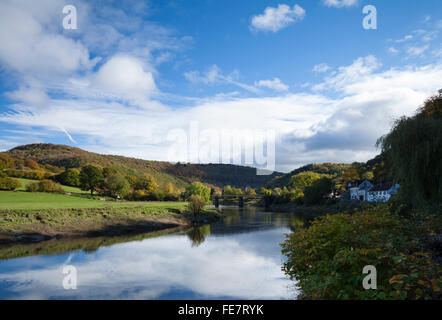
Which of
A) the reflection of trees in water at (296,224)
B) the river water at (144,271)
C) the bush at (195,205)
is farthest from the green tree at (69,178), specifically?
the reflection of trees in water at (296,224)

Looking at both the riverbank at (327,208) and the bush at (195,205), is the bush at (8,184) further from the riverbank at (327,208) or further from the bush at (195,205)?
the riverbank at (327,208)

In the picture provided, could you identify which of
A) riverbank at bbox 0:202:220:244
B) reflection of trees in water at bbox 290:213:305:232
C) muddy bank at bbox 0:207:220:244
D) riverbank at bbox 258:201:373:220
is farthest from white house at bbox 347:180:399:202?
riverbank at bbox 0:202:220:244

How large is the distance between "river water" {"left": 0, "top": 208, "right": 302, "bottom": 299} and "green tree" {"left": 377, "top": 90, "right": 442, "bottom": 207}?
7834 mm

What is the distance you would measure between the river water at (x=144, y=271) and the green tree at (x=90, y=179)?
123 ft

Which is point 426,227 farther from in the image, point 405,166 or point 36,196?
point 36,196

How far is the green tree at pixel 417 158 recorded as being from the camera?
43.8 ft

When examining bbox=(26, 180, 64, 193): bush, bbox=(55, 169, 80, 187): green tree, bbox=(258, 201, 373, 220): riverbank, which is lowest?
bbox=(258, 201, 373, 220): riverbank

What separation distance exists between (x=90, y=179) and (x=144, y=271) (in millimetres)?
49076

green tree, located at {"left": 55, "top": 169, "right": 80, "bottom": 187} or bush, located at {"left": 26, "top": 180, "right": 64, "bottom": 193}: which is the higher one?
green tree, located at {"left": 55, "top": 169, "right": 80, "bottom": 187}

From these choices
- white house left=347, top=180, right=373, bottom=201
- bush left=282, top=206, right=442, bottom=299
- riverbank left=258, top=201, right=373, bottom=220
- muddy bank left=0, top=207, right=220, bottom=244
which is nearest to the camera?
bush left=282, top=206, right=442, bottom=299

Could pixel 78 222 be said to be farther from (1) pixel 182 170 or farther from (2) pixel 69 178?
(1) pixel 182 170

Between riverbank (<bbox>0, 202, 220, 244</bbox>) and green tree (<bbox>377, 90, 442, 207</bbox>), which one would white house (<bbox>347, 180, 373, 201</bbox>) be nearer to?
riverbank (<bbox>0, 202, 220, 244</bbox>)

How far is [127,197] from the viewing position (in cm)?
5906

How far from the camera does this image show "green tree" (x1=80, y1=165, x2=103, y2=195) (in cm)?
5728
